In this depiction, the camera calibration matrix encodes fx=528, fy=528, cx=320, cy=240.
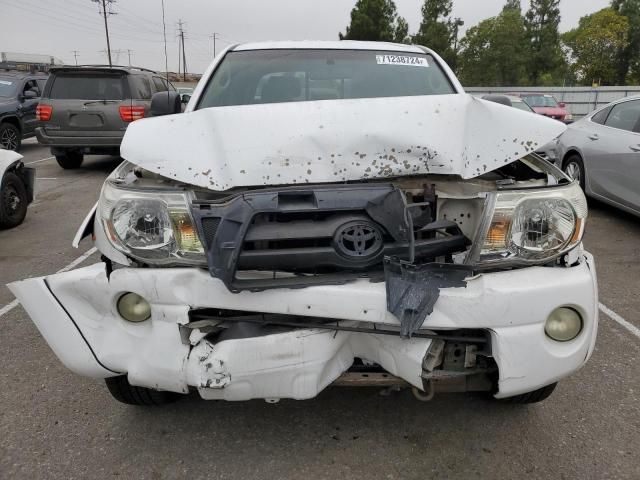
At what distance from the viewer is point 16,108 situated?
11562mm

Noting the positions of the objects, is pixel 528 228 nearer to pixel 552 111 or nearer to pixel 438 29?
pixel 552 111

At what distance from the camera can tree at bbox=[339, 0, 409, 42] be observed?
41062 millimetres

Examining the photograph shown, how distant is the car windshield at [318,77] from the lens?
126 inches

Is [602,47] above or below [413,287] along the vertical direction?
above

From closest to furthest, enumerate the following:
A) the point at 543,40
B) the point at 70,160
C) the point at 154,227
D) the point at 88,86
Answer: the point at 154,227 → the point at 88,86 → the point at 70,160 → the point at 543,40

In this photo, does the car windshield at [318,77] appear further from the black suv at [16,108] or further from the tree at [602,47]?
the tree at [602,47]

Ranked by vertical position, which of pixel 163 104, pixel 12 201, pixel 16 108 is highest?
pixel 163 104

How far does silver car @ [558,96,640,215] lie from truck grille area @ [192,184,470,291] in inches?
186

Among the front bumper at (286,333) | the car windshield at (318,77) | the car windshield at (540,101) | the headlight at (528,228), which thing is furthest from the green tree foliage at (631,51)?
the front bumper at (286,333)

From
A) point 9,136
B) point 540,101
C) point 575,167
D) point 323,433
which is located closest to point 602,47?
point 540,101

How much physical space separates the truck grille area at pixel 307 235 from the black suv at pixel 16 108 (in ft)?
36.8

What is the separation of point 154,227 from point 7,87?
1221 centimetres

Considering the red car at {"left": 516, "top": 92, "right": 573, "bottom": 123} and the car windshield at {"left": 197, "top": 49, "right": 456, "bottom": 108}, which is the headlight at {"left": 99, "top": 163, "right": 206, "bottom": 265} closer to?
the car windshield at {"left": 197, "top": 49, "right": 456, "bottom": 108}

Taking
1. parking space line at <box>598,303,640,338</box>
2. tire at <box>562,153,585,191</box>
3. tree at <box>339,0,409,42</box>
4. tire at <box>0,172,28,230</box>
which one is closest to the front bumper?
parking space line at <box>598,303,640,338</box>
